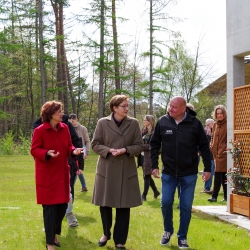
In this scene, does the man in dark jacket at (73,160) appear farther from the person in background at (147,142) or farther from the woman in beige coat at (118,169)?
the person in background at (147,142)

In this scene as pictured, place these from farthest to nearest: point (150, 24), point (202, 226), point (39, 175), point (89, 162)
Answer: point (150, 24)
point (89, 162)
point (202, 226)
point (39, 175)

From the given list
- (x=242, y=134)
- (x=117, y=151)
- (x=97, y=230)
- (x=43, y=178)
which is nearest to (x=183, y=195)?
(x=117, y=151)

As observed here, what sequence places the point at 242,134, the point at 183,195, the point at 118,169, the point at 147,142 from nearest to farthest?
the point at 118,169
the point at 183,195
the point at 242,134
the point at 147,142

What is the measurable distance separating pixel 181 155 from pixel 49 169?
65.4 inches

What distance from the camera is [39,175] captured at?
6.01 m

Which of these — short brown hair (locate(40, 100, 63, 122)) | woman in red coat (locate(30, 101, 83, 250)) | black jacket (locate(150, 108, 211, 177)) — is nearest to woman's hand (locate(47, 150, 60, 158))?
woman in red coat (locate(30, 101, 83, 250))

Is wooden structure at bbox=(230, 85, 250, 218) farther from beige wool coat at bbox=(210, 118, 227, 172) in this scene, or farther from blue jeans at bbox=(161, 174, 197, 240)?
blue jeans at bbox=(161, 174, 197, 240)

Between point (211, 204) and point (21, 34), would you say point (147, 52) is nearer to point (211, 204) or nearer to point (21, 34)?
point (21, 34)

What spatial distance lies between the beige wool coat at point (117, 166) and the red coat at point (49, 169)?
0.47 m

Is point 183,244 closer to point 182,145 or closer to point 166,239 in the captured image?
point 166,239

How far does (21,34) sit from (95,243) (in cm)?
3342

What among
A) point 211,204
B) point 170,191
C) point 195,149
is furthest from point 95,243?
point 211,204

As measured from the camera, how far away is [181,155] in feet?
20.7

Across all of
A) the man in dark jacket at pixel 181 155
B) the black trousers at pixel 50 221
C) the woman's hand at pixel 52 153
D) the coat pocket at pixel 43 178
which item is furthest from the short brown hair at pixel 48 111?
the man in dark jacket at pixel 181 155
